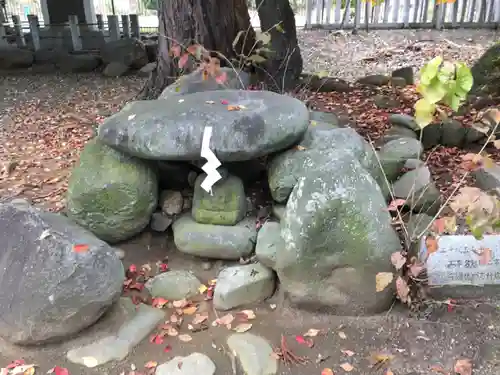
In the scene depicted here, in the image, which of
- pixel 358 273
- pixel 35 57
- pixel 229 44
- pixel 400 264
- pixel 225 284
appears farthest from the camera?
pixel 35 57

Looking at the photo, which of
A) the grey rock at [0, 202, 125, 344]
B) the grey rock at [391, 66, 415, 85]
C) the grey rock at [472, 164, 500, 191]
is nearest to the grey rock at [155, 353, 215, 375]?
the grey rock at [0, 202, 125, 344]

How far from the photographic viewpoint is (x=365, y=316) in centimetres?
274

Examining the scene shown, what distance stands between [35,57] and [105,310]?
6.96 m

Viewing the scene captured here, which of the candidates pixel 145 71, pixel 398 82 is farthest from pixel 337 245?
pixel 145 71

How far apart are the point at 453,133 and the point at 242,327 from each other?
2951 millimetres

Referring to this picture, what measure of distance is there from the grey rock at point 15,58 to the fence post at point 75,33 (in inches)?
31.8

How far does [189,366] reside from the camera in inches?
97.9

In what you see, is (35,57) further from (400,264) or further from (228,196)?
(400,264)

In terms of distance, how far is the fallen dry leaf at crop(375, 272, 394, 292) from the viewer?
2.46 meters

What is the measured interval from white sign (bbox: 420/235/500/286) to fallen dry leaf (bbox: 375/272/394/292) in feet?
1.17

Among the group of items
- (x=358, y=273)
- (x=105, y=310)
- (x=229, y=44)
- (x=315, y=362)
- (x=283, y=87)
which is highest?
(x=229, y=44)

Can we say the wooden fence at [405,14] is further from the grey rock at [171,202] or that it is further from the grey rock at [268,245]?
the grey rock at [268,245]

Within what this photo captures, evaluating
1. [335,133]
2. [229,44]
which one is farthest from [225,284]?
[229,44]

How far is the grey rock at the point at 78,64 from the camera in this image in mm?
8000
